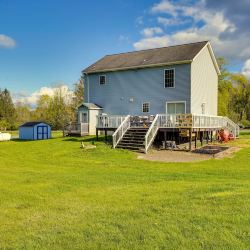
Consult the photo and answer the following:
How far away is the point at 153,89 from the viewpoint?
2662 cm

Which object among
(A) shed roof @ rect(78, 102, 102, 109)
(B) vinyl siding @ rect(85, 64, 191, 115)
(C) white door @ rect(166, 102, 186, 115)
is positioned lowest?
(C) white door @ rect(166, 102, 186, 115)

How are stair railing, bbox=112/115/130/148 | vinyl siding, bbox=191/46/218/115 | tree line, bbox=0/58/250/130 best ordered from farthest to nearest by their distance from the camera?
tree line, bbox=0/58/250/130, vinyl siding, bbox=191/46/218/115, stair railing, bbox=112/115/130/148

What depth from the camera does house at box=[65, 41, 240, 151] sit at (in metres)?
22.5

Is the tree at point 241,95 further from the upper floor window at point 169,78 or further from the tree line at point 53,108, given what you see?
the upper floor window at point 169,78

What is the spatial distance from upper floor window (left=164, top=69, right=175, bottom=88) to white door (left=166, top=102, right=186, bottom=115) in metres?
1.48

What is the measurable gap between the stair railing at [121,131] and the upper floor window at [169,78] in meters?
5.67

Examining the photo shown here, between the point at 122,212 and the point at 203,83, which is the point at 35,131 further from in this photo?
the point at 122,212

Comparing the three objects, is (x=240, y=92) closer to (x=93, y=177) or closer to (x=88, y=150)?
(x=88, y=150)

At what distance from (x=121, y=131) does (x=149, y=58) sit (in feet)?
31.6

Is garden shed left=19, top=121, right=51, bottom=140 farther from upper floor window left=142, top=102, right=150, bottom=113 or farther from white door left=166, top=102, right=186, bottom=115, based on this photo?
white door left=166, top=102, right=186, bottom=115

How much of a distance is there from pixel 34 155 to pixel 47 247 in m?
15.2

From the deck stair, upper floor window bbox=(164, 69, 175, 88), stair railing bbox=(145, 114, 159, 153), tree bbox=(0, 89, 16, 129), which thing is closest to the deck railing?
the deck stair

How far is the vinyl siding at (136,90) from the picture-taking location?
25203 millimetres

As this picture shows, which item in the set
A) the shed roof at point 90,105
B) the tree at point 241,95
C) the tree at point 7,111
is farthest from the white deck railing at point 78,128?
the tree at point 241,95
